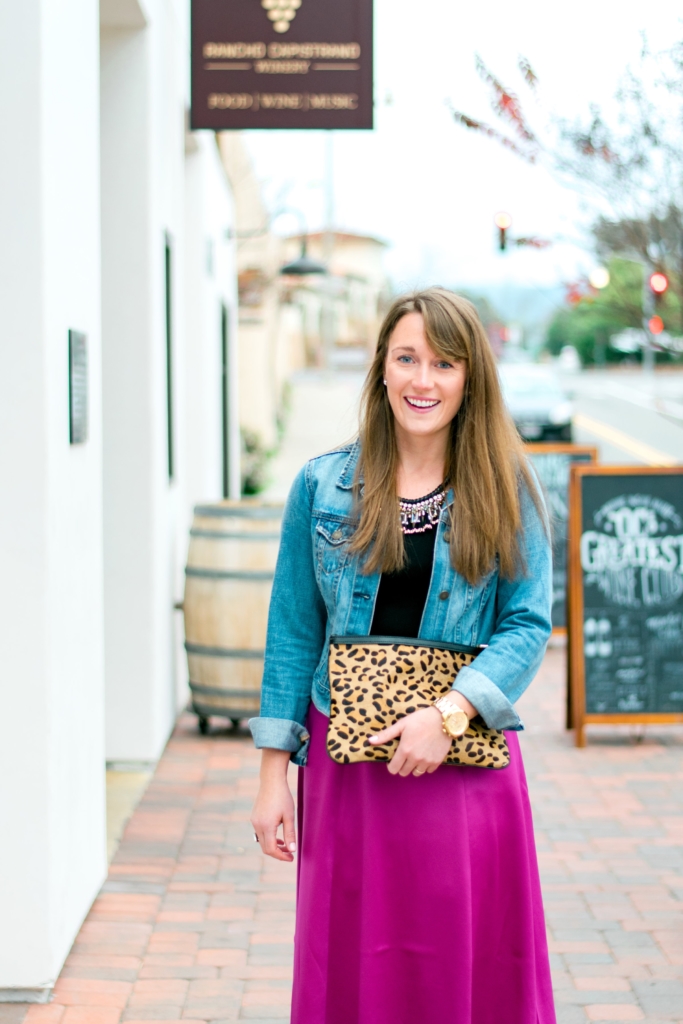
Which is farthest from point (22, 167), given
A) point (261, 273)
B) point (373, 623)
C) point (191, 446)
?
point (261, 273)

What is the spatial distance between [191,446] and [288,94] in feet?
10.2

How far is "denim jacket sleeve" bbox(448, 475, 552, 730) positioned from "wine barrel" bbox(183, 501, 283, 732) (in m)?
3.54

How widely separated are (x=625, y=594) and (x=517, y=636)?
4182mm

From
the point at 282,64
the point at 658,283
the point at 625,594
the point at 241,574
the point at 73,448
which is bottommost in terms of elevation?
the point at 625,594

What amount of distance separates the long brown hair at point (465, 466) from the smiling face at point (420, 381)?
0.9 inches

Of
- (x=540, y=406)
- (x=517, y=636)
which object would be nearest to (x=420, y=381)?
(x=517, y=636)

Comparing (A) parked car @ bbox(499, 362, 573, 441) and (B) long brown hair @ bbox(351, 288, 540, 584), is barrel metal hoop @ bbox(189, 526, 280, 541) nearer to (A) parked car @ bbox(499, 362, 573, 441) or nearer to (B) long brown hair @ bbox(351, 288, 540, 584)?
(B) long brown hair @ bbox(351, 288, 540, 584)

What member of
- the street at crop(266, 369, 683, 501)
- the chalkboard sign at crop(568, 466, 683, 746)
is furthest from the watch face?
the street at crop(266, 369, 683, 501)

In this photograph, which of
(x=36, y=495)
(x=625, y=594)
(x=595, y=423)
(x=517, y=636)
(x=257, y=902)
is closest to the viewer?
(x=517, y=636)

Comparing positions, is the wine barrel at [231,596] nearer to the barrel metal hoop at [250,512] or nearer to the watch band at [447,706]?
the barrel metal hoop at [250,512]

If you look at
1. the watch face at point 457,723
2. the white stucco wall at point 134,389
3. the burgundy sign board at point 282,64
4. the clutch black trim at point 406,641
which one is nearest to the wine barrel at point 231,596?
the white stucco wall at point 134,389

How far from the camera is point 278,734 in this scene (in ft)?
7.88

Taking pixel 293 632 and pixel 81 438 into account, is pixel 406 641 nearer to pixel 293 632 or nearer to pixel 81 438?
pixel 293 632

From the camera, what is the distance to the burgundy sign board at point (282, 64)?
5789mm
